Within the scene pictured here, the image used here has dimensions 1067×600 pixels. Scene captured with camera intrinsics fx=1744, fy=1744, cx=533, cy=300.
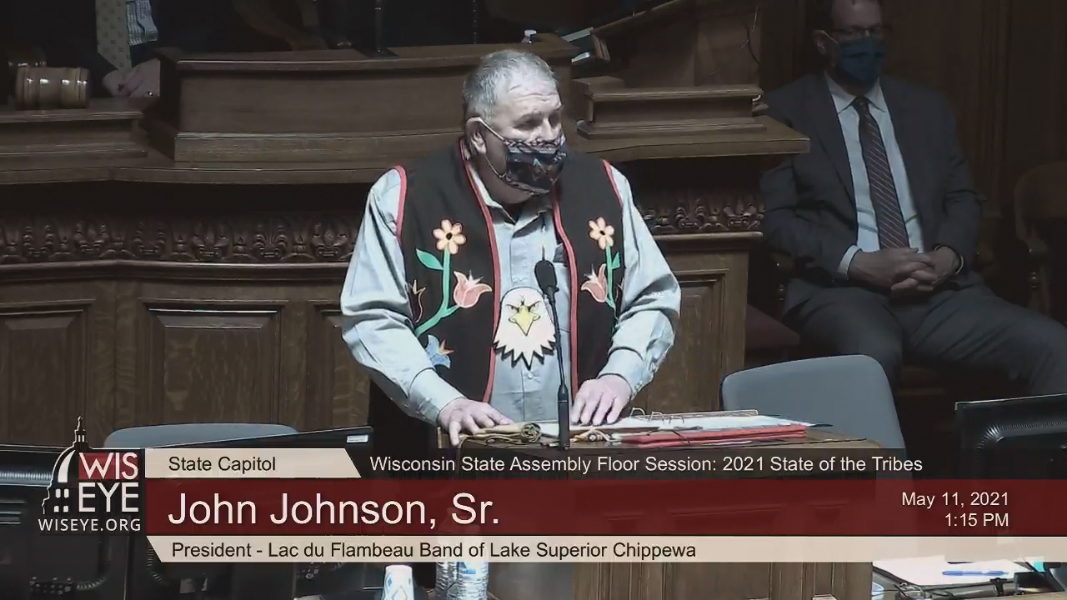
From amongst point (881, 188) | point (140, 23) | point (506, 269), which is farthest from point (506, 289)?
point (140, 23)

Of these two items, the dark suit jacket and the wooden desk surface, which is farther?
the dark suit jacket

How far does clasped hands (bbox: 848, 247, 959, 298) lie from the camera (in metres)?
4.88

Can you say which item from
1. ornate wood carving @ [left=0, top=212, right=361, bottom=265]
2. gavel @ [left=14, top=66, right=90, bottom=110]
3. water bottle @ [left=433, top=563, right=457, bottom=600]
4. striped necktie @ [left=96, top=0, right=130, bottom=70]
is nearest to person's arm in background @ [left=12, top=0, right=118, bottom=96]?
striped necktie @ [left=96, top=0, right=130, bottom=70]

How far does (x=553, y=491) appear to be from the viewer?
2.43 meters

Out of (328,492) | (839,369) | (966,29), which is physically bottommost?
(328,492)

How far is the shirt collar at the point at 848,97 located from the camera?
5.16 metres

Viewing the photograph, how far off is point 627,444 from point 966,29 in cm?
381

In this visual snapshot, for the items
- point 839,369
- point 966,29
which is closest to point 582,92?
point 839,369

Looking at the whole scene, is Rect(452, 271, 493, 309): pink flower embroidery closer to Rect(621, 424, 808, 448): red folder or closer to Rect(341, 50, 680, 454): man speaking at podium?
Rect(341, 50, 680, 454): man speaking at podium

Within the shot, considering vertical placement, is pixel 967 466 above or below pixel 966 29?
below

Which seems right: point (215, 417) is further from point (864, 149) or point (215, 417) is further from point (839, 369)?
point (864, 149)

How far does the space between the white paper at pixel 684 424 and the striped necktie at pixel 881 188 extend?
2.39 m

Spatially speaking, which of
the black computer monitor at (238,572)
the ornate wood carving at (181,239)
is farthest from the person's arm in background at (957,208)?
the black computer monitor at (238,572)

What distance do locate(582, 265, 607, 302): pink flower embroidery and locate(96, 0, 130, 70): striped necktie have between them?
91.7 inches
